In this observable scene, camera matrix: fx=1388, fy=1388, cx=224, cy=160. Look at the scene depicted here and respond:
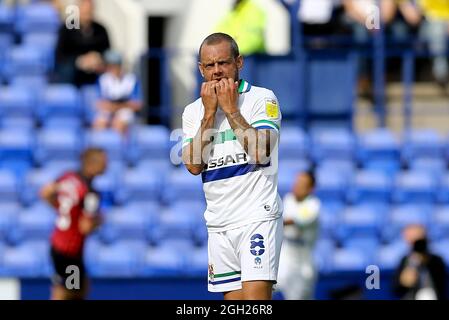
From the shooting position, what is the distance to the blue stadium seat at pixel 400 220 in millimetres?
12978

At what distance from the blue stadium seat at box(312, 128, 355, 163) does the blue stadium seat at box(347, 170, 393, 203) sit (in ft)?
0.91

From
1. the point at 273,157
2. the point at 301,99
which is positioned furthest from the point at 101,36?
the point at 273,157

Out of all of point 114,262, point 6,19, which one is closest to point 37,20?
point 6,19

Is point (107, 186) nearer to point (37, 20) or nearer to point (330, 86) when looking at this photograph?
point (37, 20)

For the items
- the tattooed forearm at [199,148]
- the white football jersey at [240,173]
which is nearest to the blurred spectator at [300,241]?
the white football jersey at [240,173]

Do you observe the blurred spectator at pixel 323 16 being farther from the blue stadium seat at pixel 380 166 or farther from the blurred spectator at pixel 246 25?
the blue stadium seat at pixel 380 166

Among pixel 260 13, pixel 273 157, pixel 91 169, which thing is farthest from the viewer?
pixel 260 13

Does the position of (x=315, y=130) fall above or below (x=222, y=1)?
below

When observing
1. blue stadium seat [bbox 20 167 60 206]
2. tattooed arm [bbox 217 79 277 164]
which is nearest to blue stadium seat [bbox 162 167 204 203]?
blue stadium seat [bbox 20 167 60 206]

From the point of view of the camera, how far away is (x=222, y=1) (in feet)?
48.0

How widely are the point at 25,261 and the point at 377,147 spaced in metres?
3.71

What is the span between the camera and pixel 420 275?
11.1m
